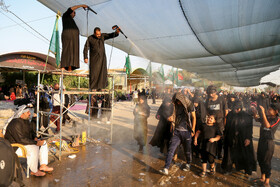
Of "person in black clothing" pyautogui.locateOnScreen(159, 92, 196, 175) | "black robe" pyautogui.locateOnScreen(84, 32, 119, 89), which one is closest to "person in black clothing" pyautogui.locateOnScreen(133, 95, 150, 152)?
"black robe" pyautogui.locateOnScreen(84, 32, 119, 89)

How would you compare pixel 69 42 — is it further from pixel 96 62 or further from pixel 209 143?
pixel 209 143

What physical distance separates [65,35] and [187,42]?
16.1 ft

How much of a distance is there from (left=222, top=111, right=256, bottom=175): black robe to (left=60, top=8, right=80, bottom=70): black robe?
4133 mm

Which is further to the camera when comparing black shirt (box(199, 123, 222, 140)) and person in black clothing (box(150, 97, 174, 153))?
person in black clothing (box(150, 97, 174, 153))

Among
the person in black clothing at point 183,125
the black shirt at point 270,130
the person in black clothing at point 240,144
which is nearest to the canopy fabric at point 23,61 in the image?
the person in black clothing at point 183,125

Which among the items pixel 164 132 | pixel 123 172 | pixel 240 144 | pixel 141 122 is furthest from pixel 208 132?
pixel 141 122

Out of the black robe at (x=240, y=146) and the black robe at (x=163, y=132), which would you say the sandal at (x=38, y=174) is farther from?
the black robe at (x=240, y=146)

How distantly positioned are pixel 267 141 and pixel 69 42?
192 inches

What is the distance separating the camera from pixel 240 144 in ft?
14.1

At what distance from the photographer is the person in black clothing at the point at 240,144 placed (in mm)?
4180

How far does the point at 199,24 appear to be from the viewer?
6.09 meters

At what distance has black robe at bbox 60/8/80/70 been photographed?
14.8 ft

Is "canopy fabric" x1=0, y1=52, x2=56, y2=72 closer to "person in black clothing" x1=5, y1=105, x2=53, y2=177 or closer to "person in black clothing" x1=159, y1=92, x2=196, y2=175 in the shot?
"person in black clothing" x1=5, y1=105, x2=53, y2=177

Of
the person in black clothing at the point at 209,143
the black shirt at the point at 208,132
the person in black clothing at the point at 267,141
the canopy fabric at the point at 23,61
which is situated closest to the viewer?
the person in black clothing at the point at 267,141
